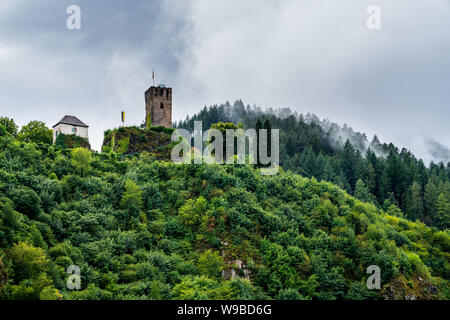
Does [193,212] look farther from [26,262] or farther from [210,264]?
[26,262]

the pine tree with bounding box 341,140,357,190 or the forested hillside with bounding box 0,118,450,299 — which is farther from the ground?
the pine tree with bounding box 341,140,357,190

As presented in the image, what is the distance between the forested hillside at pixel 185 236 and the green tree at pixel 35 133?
11.7m

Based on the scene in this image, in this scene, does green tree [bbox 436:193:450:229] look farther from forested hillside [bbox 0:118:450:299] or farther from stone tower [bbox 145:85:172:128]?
stone tower [bbox 145:85:172:128]

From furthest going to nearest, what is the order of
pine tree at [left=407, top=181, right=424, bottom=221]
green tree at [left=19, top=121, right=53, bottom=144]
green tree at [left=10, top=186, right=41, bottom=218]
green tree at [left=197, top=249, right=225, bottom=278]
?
pine tree at [left=407, top=181, right=424, bottom=221], green tree at [left=19, top=121, right=53, bottom=144], green tree at [left=197, top=249, right=225, bottom=278], green tree at [left=10, top=186, right=41, bottom=218]

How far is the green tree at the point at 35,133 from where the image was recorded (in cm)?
5384

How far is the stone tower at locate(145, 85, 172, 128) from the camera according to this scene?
61.7 m

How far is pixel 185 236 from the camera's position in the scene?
118 ft

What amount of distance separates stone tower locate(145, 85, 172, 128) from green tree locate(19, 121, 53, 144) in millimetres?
15526

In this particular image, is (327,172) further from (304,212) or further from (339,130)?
(339,130)

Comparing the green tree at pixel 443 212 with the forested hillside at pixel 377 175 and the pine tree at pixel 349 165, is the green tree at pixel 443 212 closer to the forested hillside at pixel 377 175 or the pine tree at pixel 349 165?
the forested hillside at pixel 377 175

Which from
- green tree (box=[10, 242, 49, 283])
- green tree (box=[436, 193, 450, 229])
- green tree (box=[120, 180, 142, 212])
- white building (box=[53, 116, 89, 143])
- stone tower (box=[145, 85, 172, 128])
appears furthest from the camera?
green tree (box=[436, 193, 450, 229])

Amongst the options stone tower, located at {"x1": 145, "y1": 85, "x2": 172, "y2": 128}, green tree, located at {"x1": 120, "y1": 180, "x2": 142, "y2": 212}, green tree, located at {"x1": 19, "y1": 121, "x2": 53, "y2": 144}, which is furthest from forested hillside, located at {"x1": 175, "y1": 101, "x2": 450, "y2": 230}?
green tree, located at {"x1": 19, "y1": 121, "x2": 53, "y2": 144}
